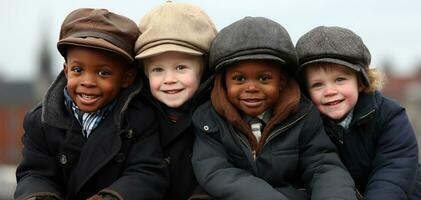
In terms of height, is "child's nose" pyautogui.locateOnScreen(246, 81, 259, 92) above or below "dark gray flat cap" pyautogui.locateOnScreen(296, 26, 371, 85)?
below

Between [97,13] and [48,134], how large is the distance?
0.67 metres

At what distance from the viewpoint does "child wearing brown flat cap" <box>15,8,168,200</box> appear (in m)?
3.12

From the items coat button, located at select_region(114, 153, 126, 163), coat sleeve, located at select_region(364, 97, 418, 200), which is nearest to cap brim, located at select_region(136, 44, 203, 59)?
coat button, located at select_region(114, 153, 126, 163)

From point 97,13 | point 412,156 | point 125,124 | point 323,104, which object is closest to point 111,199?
point 125,124

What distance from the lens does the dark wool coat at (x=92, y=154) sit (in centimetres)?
311

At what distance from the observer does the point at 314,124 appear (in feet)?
Answer: 10.4

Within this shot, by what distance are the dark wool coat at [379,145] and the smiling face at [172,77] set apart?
2.45 ft

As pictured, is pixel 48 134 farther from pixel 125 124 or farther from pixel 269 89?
pixel 269 89

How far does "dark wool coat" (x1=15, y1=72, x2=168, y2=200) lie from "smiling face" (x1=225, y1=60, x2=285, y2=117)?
1.52 ft

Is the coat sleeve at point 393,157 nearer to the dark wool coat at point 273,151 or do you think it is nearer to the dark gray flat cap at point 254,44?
the dark wool coat at point 273,151

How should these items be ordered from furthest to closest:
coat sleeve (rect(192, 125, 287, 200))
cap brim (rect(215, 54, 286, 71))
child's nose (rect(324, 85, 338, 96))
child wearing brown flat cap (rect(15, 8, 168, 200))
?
child's nose (rect(324, 85, 338, 96))
child wearing brown flat cap (rect(15, 8, 168, 200))
cap brim (rect(215, 54, 286, 71))
coat sleeve (rect(192, 125, 287, 200))

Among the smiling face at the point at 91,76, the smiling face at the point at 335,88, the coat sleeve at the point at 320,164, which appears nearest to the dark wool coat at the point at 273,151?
the coat sleeve at the point at 320,164

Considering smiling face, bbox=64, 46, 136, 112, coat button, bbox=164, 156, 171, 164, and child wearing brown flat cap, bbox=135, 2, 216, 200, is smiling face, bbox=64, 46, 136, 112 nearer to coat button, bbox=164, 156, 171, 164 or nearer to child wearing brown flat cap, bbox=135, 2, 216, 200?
child wearing brown flat cap, bbox=135, 2, 216, 200

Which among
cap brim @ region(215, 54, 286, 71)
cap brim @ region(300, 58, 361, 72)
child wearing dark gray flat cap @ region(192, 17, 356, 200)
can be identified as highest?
cap brim @ region(215, 54, 286, 71)
